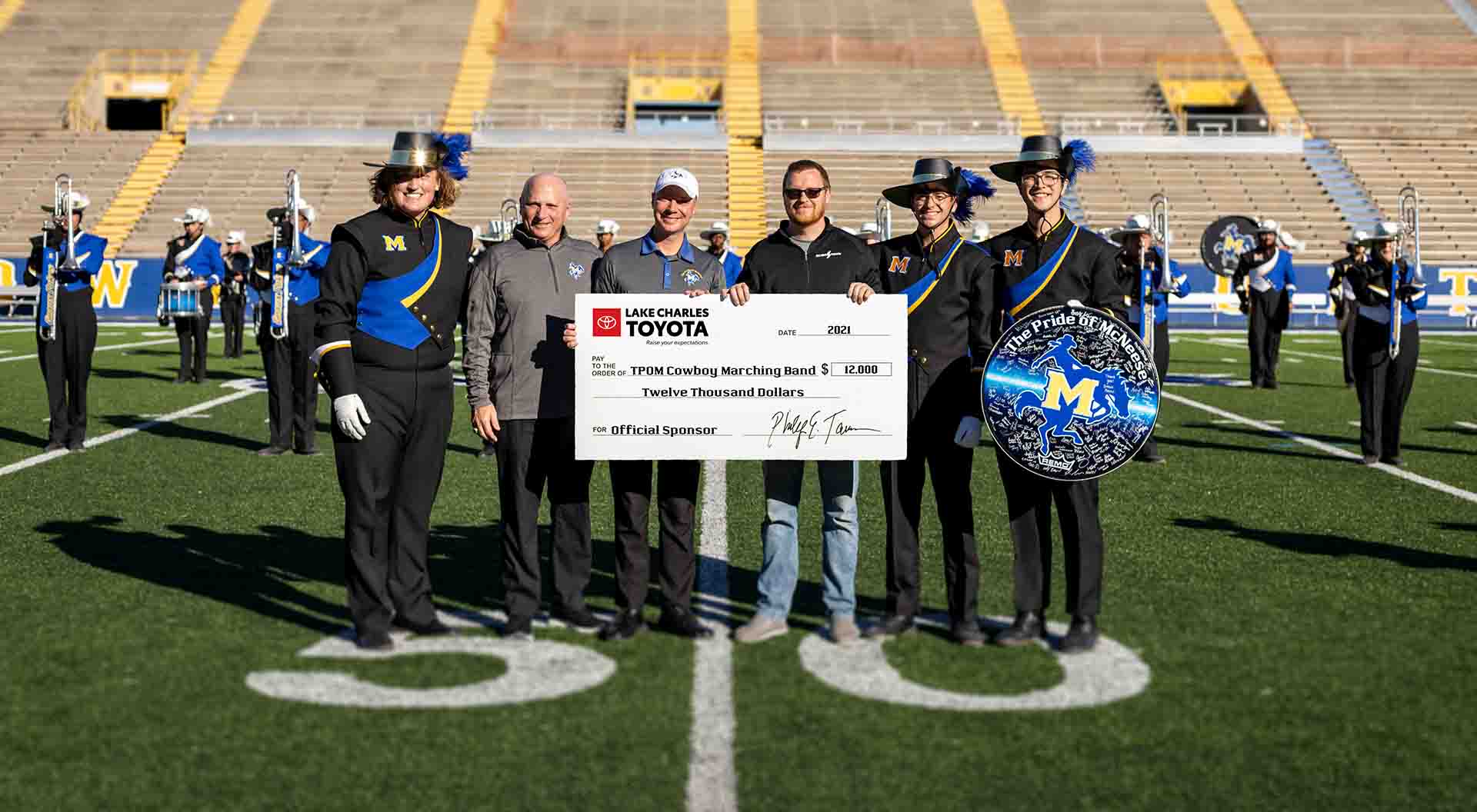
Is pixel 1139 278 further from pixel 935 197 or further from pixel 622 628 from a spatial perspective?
pixel 622 628

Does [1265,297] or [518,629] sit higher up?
[1265,297]

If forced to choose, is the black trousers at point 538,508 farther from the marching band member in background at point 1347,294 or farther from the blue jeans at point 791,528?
the marching band member in background at point 1347,294

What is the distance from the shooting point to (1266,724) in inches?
169

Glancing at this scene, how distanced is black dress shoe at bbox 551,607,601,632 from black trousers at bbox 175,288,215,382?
12.6 m

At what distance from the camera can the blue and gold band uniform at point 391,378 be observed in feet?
16.9

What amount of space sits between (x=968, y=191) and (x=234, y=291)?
17583 millimetres

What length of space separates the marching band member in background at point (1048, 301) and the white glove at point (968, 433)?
0.49ft

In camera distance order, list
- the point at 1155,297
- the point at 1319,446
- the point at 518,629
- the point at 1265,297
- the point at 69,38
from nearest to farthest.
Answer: the point at 518,629
the point at 1319,446
the point at 1155,297
the point at 1265,297
the point at 69,38

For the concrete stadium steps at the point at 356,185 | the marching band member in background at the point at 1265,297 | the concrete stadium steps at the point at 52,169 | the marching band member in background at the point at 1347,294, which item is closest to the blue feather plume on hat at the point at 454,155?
the marching band member in background at the point at 1347,294

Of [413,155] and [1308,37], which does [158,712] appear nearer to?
[413,155]

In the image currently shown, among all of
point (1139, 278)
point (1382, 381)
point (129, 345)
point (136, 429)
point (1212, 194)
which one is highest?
point (1212, 194)

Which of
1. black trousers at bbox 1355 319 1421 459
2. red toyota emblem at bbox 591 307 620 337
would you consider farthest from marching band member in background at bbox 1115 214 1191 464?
red toyota emblem at bbox 591 307 620 337

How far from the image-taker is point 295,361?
11.1 meters

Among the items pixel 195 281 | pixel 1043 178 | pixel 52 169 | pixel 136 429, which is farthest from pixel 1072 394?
pixel 52 169
